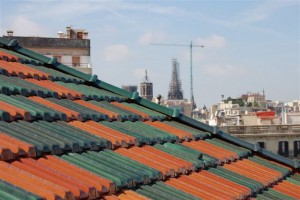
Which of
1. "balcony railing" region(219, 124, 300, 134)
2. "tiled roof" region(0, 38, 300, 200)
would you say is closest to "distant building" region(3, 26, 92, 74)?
"balcony railing" region(219, 124, 300, 134)

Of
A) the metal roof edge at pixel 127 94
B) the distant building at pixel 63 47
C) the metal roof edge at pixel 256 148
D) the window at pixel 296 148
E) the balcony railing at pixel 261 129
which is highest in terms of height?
the distant building at pixel 63 47

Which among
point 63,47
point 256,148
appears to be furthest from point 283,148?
point 256,148

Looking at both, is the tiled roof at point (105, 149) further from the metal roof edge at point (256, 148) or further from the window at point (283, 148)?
the window at point (283, 148)

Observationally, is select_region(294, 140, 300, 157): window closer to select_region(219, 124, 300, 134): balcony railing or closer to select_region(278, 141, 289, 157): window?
select_region(278, 141, 289, 157): window

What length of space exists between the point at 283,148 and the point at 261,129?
3085 mm

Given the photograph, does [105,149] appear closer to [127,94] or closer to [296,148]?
[127,94]

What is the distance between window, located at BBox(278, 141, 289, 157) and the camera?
176 feet

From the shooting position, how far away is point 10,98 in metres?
5.30

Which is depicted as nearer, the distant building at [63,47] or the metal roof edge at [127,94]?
the metal roof edge at [127,94]

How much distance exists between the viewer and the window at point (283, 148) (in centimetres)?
5356

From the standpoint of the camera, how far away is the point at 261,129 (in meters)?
52.6

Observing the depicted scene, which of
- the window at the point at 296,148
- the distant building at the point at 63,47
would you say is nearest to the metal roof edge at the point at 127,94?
the distant building at the point at 63,47

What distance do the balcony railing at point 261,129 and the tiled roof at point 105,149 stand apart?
42690 millimetres

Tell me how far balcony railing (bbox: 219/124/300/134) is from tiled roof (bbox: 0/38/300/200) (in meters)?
42.7
